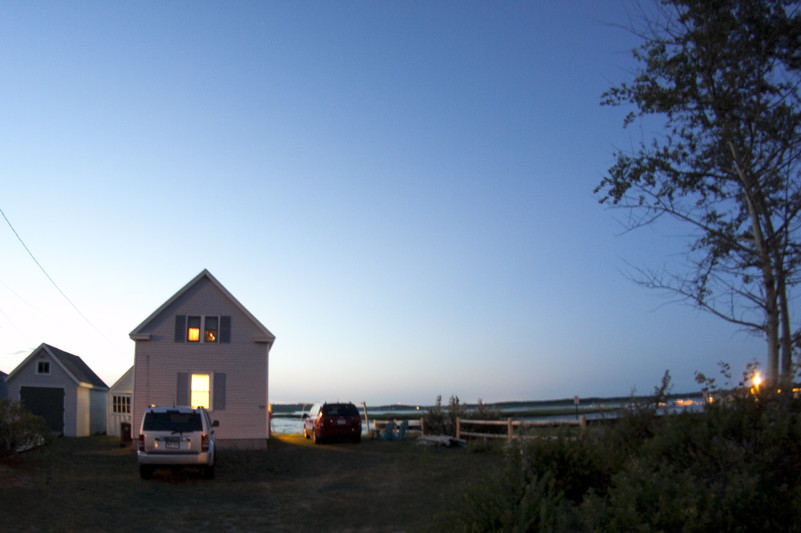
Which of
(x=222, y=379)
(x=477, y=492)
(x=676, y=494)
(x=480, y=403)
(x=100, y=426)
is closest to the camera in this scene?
(x=676, y=494)

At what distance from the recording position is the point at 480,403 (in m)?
30.9

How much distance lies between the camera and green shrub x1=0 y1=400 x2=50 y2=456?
17156 mm

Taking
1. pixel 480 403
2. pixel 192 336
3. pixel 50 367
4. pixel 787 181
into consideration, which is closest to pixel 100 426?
pixel 50 367

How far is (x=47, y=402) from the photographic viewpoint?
126 ft

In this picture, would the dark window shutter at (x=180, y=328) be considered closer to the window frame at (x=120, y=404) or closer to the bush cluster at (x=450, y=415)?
the bush cluster at (x=450, y=415)

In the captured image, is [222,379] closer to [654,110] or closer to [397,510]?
[397,510]

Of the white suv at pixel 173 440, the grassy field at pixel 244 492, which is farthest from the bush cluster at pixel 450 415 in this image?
the white suv at pixel 173 440

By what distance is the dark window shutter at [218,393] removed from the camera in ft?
85.1

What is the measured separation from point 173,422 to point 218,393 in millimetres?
8333

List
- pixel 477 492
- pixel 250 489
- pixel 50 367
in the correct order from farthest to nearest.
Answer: pixel 50 367 < pixel 250 489 < pixel 477 492

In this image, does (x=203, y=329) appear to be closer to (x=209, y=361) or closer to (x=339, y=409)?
(x=209, y=361)

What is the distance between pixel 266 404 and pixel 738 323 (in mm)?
16051

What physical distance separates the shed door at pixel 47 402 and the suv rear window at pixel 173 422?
23.7 m

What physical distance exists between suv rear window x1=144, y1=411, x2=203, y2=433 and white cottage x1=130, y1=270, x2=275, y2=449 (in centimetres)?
816
